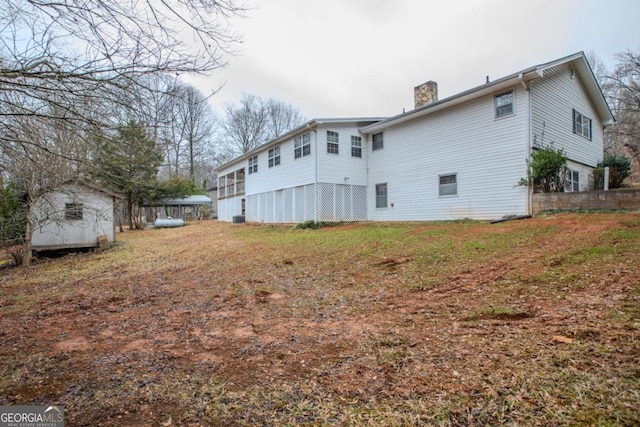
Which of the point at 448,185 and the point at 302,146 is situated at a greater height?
the point at 302,146

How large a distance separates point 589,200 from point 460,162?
4.24m

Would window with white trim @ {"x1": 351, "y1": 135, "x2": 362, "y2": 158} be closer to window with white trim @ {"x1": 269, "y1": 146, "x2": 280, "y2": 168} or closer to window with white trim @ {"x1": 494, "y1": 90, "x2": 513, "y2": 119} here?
window with white trim @ {"x1": 269, "y1": 146, "x2": 280, "y2": 168}

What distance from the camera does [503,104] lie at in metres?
11.3

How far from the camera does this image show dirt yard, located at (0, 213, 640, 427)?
2.15 meters

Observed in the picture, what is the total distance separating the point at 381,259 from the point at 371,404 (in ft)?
16.8

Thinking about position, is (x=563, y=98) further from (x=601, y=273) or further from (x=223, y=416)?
(x=223, y=416)

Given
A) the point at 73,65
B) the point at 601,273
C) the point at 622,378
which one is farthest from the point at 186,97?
the point at 601,273

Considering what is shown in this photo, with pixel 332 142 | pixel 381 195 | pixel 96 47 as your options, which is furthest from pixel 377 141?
pixel 96 47

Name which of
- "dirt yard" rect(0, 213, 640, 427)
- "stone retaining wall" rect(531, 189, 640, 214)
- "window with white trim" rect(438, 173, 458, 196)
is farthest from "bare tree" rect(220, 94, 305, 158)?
"dirt yard" rect(0, 213, 640, 427)

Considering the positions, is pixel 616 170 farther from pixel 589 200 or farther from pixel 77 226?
pixel 77 226

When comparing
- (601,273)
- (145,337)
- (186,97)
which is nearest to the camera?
(186,97)

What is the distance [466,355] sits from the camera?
274 cm

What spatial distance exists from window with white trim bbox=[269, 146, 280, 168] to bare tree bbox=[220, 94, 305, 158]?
19886 millimetres

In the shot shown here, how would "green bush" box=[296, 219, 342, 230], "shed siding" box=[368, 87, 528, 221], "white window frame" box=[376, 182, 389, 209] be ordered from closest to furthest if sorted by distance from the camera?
"shed siding" box=[368, 87, 528, 221]
"green bush" box=[296, 219, 342, 230]
"white window frame" box=[376, 182, 389, 209]
